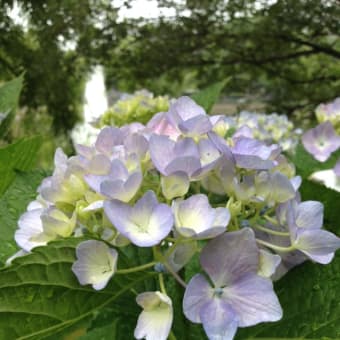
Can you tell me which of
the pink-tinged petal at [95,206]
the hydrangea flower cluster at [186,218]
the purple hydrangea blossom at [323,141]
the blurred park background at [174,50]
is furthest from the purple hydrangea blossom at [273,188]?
the blurred park background at [174,50]

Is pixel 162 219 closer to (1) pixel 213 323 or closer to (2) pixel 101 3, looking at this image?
(1) pixel 213 323

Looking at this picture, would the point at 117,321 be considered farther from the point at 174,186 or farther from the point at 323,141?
the point at 323,141

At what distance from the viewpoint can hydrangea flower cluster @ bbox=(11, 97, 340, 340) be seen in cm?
36

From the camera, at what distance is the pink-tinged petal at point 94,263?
354 mm

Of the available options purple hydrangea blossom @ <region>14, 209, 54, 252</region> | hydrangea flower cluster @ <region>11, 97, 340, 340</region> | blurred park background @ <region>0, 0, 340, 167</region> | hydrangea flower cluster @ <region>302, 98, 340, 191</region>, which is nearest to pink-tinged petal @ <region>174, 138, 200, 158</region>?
hydrangea flower cluster @ <region>11, 97, 340, 340</region>

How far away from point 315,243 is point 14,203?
28cm

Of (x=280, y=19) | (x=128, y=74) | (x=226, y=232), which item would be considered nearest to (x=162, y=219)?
(x=226, y=232)

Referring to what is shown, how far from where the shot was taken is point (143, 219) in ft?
1.18

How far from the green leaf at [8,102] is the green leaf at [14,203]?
130 mm

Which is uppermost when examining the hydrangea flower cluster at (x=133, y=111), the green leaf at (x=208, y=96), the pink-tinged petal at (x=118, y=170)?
the pink-tinged petal at (x=118, y=170)

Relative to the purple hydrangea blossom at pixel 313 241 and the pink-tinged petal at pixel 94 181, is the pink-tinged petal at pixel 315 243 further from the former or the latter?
the pink-tinged petal at pixel 94 181

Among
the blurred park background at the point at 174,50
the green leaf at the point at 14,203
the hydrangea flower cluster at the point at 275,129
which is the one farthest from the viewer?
the blurred park background at the point at 174,50

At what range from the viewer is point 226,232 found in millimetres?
370

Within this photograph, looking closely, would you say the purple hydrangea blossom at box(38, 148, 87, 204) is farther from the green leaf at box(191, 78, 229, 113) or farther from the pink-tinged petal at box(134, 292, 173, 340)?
the green leaf at box(191, 78, 229, 113)
